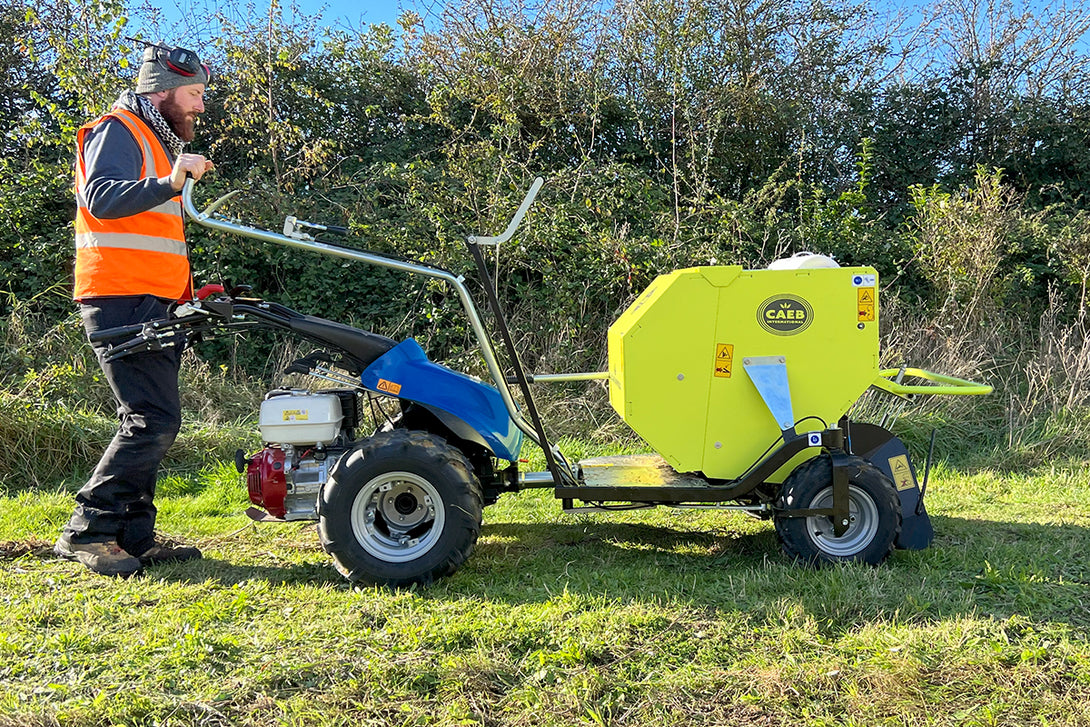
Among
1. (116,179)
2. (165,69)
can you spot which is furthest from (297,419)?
(165,69)

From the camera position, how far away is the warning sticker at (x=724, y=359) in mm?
3592

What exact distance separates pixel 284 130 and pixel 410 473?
564cm

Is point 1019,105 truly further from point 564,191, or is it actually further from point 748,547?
point 748,547

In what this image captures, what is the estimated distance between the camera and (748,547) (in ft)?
13.0

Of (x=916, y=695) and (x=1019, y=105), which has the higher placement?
(x=1019, y=105)

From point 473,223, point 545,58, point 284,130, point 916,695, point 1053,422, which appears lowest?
point 916,695

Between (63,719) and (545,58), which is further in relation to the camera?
(545,58)

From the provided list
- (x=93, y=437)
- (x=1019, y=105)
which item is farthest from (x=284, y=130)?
(x=1019, y=105)

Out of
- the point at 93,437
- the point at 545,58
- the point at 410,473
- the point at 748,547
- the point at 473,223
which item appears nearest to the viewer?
the point at 410,473

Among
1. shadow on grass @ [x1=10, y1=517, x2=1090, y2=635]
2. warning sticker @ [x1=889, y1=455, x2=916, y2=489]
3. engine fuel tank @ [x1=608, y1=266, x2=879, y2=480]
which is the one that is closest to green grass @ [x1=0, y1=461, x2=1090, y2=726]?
shadow on grass @ [x1=10, y1=517, x2=1090, y2=635]

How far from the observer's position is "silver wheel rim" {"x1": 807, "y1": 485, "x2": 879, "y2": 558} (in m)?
3.53

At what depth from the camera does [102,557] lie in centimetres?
353

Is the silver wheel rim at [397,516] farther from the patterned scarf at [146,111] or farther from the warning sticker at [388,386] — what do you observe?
the patterned scarf at [146,111]

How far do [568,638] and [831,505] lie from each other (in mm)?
1440
